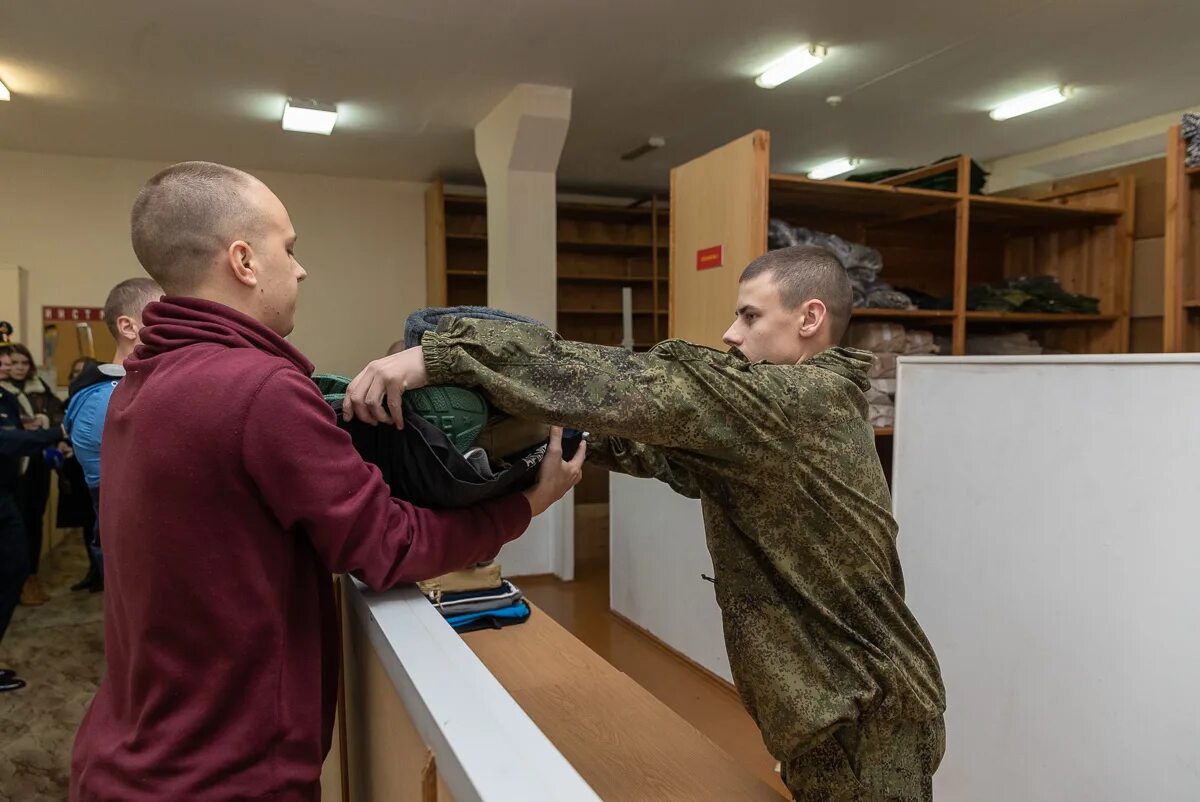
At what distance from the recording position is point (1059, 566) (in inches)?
81.6

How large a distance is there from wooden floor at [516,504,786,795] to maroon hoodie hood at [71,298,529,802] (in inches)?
52.7

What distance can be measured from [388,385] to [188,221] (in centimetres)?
32

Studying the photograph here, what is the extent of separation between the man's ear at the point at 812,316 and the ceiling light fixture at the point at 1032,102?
175 inches

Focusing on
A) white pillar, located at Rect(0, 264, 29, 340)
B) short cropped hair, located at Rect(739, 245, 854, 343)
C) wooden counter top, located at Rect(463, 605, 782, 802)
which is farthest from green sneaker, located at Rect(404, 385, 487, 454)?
white pillar, located at Rect(0, 264, 29, 340)

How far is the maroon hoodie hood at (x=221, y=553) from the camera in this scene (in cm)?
83

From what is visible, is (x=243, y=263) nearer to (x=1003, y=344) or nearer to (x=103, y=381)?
(x=103, y=381)

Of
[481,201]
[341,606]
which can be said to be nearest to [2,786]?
[341,606]

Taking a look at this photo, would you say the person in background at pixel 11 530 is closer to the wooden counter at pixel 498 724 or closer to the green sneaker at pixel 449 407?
the wooden counter at pixel 498 724

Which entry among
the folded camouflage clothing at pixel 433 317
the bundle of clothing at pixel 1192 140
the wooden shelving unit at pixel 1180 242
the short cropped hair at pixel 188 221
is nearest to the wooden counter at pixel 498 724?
the folded camouflage clothing at pixel 433 317

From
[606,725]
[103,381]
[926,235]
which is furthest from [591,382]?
[926,235]

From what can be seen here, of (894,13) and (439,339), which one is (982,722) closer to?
(439,339)

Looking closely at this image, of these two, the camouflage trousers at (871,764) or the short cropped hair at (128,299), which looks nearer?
the camouflage trousers at (871,764)

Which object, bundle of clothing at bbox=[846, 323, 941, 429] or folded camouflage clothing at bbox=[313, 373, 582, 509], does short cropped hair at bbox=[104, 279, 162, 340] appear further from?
bundle of clothing at bbox=[846, 323, 941, 429]

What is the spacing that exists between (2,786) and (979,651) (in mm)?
3109
